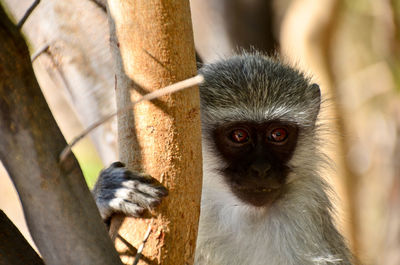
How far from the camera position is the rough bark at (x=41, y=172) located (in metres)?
1.42

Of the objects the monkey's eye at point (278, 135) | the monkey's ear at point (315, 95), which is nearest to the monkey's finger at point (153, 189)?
the monkey's eye at point (278, 135)

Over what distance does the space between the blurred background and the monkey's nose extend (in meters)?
0.86

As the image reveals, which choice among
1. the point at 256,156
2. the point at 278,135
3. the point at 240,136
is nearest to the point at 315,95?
the point at 278,135

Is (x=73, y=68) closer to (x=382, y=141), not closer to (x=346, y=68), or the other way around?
(x=382, y=141)

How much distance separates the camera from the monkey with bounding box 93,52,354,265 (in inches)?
124

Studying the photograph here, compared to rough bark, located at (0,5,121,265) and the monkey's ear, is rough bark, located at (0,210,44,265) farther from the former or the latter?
the monkey's ear

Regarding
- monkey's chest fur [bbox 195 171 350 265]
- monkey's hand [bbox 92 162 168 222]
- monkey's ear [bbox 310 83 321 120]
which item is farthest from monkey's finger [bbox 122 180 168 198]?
monkey's ear [bbox 310 83 321 120]

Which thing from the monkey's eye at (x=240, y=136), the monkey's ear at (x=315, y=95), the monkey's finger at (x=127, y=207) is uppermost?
the monkey's ear at (x=315, y=95)

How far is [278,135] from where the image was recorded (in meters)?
3.37

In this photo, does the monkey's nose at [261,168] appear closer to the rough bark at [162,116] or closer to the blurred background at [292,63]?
the blurred background at [292,63]

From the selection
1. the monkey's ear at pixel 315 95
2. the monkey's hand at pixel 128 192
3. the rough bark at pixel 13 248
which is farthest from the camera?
the monkey's ear at pixel 315 95

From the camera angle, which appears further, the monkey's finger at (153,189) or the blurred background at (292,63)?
the blurred background at (292,63)

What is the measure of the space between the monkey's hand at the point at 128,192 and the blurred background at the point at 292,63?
1.72 ft

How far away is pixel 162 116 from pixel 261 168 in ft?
3.74
